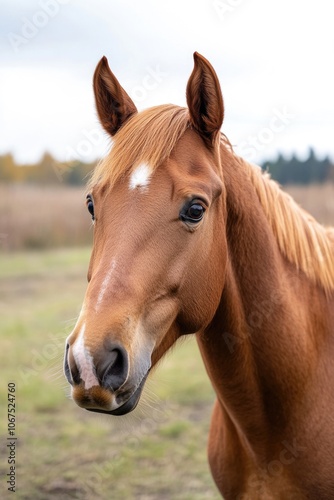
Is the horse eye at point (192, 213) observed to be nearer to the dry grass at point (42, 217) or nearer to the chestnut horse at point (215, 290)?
the chestnut horse at point (215, 290)

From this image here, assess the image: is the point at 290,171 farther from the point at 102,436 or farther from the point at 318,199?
the point at 102,436

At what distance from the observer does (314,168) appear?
586 inches

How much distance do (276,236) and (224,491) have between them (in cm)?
141

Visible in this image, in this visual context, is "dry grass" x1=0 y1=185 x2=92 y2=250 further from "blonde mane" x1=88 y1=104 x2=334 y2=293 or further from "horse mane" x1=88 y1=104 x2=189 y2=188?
"horse mane" x1=88 y1=104 x2=189 y2=188

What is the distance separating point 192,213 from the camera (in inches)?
93.3

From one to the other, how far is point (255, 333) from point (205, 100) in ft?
3.72

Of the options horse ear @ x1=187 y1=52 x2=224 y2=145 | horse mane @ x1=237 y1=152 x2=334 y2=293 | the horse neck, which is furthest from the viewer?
horse mane @ x1=237 y1=152 x2=334 y2=293

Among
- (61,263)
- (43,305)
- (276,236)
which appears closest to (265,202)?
(276,236)

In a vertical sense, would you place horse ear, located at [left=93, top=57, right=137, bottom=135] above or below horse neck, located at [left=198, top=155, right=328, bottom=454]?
above

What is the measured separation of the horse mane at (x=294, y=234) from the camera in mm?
2893

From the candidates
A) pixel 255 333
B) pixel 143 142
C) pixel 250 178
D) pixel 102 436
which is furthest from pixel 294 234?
pixel 102 436

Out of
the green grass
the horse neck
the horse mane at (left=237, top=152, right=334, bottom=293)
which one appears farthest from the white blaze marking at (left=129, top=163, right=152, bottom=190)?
the green grass

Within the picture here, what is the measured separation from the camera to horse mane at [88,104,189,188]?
2.43m

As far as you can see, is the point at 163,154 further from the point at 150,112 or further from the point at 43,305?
the point at 43,305
